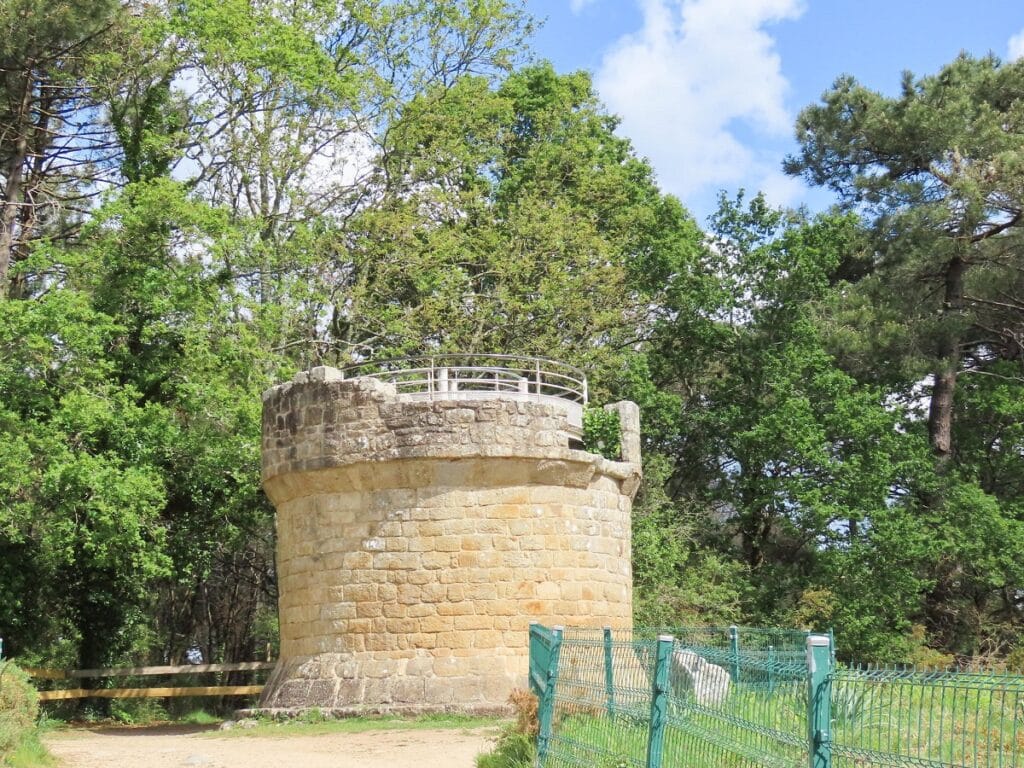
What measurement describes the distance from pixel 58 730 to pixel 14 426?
15.3 ft

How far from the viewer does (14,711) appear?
38.9 feet

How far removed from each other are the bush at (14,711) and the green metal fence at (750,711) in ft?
15.2

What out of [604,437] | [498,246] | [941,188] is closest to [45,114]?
[498,246]

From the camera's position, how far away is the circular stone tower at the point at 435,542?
1592 centimetres

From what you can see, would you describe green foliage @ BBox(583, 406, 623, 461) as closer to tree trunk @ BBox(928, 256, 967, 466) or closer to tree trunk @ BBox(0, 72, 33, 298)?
tree trunk @ BBox(0, 72, 33, 298)

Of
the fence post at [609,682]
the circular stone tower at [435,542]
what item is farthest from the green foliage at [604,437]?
the fence post at [609,682]

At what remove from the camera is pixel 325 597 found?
16672mm

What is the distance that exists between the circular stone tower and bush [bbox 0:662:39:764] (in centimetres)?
427

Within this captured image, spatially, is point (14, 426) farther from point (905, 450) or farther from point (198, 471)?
point (905, 450)

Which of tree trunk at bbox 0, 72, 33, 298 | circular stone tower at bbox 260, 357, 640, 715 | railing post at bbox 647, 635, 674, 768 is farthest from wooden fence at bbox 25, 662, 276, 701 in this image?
railing post at bbox 647, 635, 674, 768

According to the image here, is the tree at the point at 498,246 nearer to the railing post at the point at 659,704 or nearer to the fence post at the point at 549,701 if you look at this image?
the fence post at the point at 549,701

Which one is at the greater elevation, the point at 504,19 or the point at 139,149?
the point at 504,19

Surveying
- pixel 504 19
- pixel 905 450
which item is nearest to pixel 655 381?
pixel 905 450

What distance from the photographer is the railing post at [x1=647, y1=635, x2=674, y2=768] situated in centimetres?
729
